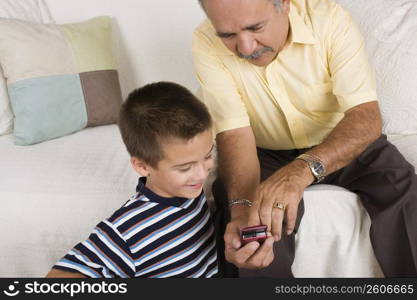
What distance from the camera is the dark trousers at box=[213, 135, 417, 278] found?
126 centimetres

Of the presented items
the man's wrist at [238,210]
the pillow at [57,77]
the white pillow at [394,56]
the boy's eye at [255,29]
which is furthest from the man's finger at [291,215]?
the pillow at [57,77]

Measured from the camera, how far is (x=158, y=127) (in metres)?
1.15

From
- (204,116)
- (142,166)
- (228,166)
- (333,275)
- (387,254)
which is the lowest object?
(333,275)

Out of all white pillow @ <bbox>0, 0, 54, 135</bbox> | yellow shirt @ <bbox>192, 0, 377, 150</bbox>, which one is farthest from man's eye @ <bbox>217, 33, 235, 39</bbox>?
white pillow @ <bbox>0, 0, 54, 135</bbox>

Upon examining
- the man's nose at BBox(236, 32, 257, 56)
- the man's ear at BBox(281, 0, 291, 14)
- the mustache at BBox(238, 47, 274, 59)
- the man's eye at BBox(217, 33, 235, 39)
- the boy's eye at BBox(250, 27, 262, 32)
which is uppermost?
the man's ear at BBox(281, 0, 291, 14)

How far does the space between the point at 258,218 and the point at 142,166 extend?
29 centimetres

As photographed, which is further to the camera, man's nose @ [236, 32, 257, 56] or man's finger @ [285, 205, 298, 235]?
man's nose @ [236, 32, 257, 56]

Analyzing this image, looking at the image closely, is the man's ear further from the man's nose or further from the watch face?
the watch face

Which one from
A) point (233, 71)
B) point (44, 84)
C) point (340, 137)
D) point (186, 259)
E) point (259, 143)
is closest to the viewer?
point (186, 259)

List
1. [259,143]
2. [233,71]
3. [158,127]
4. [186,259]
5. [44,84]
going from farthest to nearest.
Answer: [44,84]
[259,143]
[233,71]
[186,259]
[158,127]

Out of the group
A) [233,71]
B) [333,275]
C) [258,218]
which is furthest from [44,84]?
[333,275]

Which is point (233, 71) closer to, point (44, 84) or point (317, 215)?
point (317, 215)

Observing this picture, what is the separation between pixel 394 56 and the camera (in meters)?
1.68

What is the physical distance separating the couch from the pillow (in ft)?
0.19
